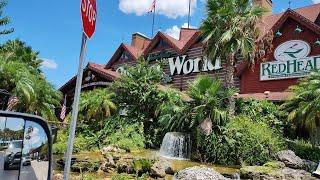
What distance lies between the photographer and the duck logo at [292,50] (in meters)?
22.8

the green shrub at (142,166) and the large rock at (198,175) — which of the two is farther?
the green shrub at (142,166)

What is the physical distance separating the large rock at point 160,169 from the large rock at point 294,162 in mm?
4630

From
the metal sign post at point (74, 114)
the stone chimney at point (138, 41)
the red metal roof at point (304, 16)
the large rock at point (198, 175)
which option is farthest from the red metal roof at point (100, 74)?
the metal sign post at point (74, 114)

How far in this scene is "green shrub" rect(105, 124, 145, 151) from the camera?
19953mm

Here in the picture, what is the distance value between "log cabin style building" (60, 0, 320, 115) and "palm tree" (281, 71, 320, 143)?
241cm

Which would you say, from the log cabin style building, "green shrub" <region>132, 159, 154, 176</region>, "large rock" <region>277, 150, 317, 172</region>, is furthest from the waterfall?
the log cabin style building

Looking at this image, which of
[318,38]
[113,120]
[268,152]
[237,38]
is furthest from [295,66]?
[113,120]

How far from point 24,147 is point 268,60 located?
76.1ft

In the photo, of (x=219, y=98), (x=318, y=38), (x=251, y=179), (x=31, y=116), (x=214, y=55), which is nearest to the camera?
(x=31, y=116)

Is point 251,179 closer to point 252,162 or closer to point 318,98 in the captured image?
point 252,162

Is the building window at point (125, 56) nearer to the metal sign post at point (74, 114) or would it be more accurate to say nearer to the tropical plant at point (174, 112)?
the tropical plant at point (174, 112)

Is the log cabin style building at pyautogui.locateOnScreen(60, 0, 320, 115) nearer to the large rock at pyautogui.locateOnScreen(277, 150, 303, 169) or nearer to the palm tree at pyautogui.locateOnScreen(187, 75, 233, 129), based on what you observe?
the palm tree at pyautogui.locateOnScreen(187, 75, 233, 129)

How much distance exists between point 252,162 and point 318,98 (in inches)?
151

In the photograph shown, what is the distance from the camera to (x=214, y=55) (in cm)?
2025
